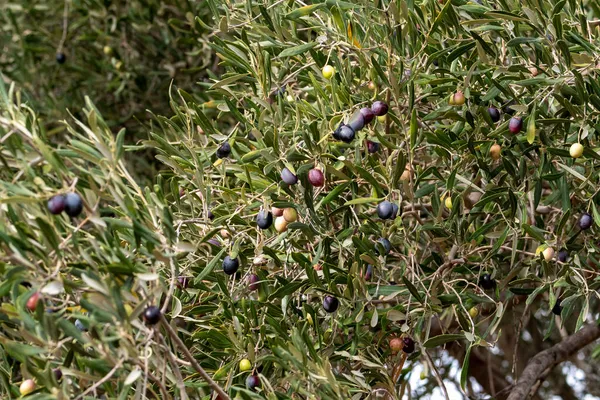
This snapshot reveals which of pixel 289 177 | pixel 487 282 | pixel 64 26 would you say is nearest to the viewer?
pixel 289 177

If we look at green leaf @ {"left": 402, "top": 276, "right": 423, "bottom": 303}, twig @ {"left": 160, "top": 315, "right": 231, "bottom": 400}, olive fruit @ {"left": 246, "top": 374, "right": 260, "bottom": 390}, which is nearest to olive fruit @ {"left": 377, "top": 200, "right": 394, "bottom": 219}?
green leaf @ {"left": 402, "top": 276, "right": 423, "bottom": 303}

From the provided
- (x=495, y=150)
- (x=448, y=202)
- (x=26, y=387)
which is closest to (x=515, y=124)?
(x=495, y=150)

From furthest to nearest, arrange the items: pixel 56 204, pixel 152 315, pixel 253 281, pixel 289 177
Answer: pixel 253 281, pixel 289 177, pixel 152 315, pixel 56 204

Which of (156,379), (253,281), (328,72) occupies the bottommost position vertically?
(253,281)

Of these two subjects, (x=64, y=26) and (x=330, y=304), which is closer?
(x=330, y=304)

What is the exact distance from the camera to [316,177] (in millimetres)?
2119

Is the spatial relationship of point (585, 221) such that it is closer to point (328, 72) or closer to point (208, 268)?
point (328, 72)

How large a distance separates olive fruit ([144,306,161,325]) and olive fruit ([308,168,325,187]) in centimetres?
54

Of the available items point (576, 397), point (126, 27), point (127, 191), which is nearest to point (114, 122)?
point (126, 27)

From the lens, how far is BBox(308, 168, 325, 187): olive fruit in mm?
2121

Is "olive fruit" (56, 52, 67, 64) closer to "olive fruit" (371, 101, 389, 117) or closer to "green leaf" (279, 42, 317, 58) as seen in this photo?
"green leaf" (279, 42, 317, 58)

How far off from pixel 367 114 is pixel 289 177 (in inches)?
10.1

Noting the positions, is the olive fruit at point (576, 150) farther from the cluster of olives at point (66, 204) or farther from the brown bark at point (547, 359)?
the cluster of olives at point (66, 204)

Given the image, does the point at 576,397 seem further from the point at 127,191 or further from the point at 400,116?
the point at 127,191
